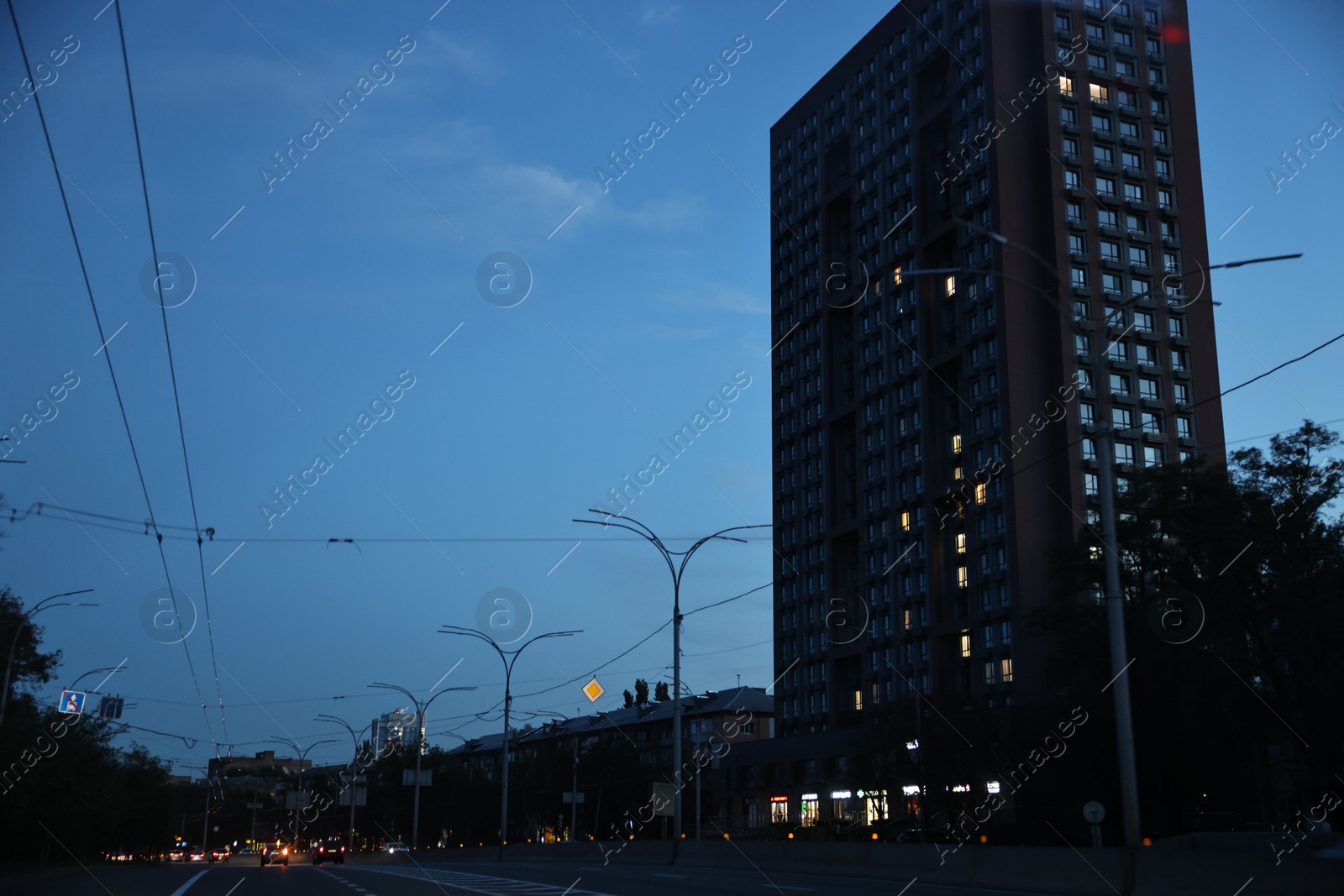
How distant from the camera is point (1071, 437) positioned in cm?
8738

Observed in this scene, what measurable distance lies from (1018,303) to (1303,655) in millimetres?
48169

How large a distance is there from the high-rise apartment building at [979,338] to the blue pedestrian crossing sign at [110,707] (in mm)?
46074

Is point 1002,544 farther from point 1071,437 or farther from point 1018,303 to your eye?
point 1018,303

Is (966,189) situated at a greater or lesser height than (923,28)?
lesser

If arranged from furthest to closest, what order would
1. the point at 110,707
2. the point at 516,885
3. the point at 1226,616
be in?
the point at 110,707, the point at 1226,616, the point at 516,885

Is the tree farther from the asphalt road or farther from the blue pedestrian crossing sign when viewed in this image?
the blue pedestrian crossing sign

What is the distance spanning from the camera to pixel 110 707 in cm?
5309

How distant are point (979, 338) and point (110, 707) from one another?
213 ft

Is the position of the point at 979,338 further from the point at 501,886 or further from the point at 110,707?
the point at 501,886

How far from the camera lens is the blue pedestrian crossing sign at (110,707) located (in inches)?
2071

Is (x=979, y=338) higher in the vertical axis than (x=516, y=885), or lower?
higher

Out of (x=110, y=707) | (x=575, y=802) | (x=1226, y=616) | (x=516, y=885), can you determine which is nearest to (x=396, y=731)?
(x=575, y=802)

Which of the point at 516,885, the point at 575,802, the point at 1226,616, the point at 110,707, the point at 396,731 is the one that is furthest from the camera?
the point at 396,731

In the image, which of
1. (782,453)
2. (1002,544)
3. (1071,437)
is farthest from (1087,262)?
(782,453)
